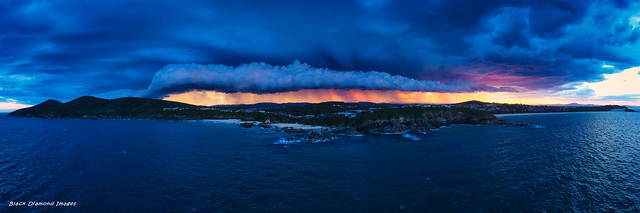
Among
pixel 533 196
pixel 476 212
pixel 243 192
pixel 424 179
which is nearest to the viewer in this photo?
pixel 476 212

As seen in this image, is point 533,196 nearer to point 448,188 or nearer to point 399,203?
point 448,188

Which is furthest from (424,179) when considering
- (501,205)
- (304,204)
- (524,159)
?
(524,159)

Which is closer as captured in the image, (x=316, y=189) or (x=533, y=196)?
(x=533, y=196)

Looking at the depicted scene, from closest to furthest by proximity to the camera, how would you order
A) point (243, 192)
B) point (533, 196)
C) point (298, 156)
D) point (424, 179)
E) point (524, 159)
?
point (533, 196)
point (243, 192)
point (424, 179)
point (524, 159)
point (298, 156)

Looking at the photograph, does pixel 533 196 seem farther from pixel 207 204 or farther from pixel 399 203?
pixel 207 204

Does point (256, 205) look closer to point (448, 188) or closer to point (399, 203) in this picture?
point (399, 203)

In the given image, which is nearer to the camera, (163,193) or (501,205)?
(501,205)

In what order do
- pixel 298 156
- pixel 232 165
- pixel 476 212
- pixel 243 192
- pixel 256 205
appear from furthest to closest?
pixel 298 156 → pixel 232 165 → pixel 243 192 → pixel 256 205 → pixel 476 212

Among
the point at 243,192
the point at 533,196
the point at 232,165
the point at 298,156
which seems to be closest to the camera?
the point at 533,196

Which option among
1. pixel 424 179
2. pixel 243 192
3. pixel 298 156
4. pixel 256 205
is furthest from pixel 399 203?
pixel 298 156
